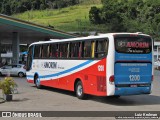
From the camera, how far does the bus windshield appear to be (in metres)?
16.1

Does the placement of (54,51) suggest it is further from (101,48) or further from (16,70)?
(16,70)

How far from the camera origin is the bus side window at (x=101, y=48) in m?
16.1

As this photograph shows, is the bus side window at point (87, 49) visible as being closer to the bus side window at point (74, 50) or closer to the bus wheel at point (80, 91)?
the bus side window at point (74, 50)

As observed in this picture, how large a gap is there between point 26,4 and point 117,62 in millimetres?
174327

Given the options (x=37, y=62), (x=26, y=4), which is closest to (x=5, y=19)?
(x=37, y=62)

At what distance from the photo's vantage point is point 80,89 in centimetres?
1795

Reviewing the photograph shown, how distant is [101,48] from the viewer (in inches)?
648

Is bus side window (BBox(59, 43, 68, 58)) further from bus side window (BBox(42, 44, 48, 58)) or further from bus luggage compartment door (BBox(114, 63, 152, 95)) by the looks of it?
bus luggage compartment door (BBox(114, 63, 152, 95))

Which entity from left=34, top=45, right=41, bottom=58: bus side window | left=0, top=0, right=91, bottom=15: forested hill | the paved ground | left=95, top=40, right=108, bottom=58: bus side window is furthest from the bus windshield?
left=0, top=0, right=91, bottom=15: forested hill

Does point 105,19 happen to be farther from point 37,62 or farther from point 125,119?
point 125,119

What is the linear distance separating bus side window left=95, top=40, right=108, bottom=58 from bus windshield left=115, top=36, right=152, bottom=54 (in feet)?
1.58

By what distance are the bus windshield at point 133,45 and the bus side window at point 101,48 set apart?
19.0 inches

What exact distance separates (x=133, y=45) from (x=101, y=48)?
1363 millimetres

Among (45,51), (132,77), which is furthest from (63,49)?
(132,77)
